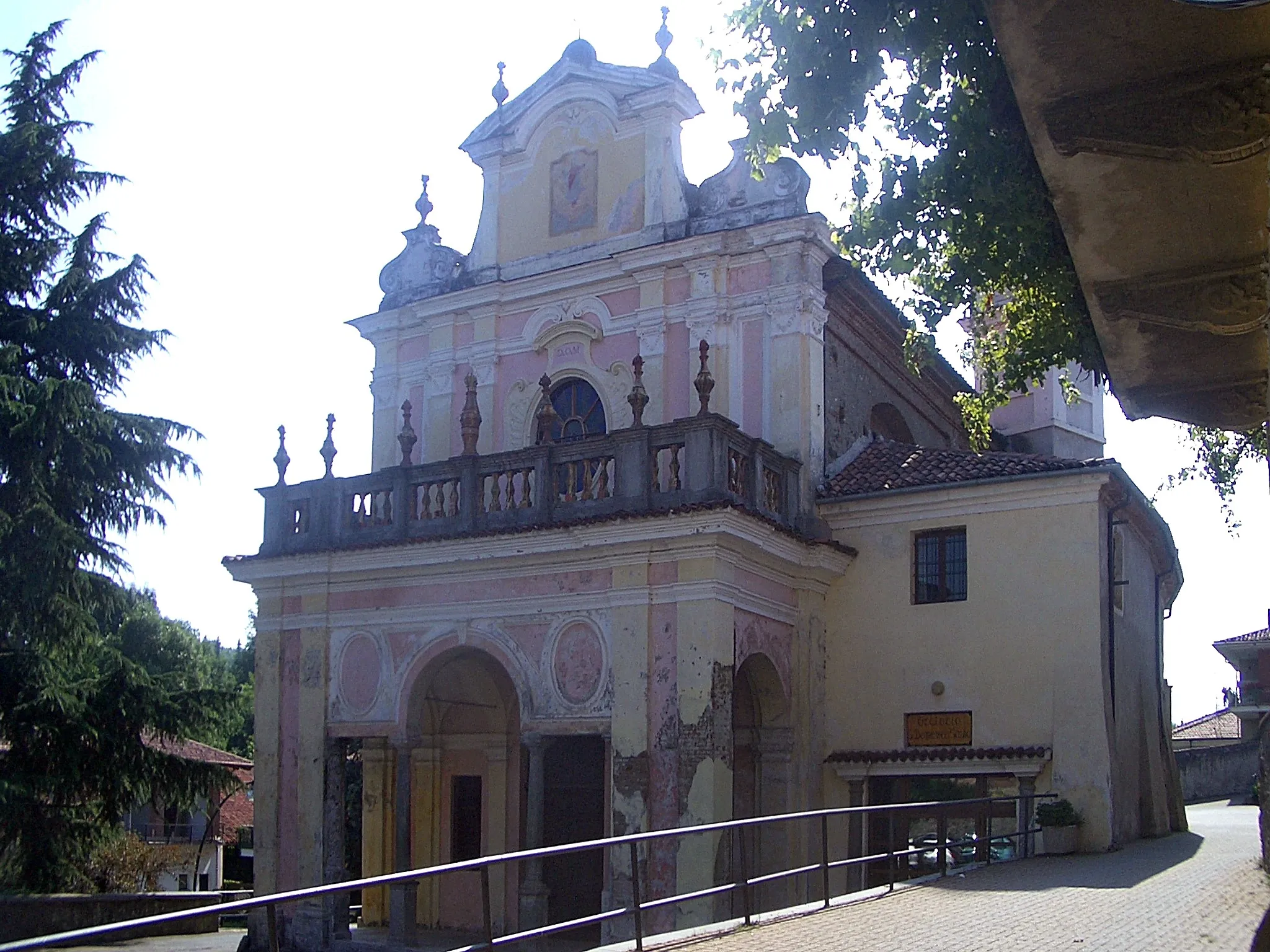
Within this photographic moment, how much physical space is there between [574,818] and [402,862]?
333cm

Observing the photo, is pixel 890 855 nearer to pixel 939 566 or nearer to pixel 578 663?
pixel 578 663

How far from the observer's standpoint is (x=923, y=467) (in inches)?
801

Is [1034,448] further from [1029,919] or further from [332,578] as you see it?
[1029,919]

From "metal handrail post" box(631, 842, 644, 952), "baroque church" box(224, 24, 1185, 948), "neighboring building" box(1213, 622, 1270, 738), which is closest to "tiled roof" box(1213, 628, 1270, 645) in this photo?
"neighboring building" box(1213, 622, 1270, 738)

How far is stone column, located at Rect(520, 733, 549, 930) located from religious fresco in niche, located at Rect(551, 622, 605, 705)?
79 cm

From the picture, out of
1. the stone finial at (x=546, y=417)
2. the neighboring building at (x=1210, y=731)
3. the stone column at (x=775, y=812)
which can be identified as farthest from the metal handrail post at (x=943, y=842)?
the neighboring building at (x=1210, y=731)

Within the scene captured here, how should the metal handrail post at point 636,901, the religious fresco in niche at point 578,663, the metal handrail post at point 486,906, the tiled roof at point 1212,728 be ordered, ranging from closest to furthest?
the metal handrail post at point 486,906
the metal handrail post at point 636,901
the religious fresco in niche at point 578,663
the tiled roof at point 1212,728

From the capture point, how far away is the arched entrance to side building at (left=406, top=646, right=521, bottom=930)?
69.8 ft

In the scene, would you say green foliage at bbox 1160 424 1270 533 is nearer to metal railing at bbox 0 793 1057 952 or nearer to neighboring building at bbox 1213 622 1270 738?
metal railing at bbox 0 793 1057 952

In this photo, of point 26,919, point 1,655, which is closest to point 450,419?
point 1,655

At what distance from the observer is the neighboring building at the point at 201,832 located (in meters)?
40.3

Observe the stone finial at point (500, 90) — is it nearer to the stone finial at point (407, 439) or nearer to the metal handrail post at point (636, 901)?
the stone finial at point (407, 439)

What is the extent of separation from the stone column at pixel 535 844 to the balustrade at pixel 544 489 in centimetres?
302

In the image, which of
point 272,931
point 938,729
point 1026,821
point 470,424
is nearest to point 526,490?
point 470,424
